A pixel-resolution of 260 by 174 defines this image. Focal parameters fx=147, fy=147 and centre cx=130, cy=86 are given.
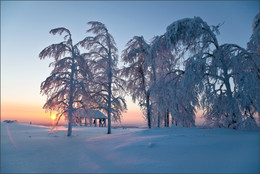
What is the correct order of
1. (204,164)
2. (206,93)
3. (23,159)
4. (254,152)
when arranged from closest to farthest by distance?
(204,164), (254,152), (23,159), (206,93)

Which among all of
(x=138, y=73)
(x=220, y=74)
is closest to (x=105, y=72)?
(x=138, y=73)

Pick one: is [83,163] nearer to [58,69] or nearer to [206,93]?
[206,93]

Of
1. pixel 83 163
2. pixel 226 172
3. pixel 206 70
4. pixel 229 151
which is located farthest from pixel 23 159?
pixel 206 70

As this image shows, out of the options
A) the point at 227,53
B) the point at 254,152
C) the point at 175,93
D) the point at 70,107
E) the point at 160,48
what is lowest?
the point at 254,152

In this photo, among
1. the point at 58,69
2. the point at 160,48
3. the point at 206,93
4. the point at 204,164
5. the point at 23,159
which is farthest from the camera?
the point at 58,69

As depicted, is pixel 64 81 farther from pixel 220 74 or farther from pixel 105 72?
pixel 220 74

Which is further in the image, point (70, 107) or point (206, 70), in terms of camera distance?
point (70, 107)

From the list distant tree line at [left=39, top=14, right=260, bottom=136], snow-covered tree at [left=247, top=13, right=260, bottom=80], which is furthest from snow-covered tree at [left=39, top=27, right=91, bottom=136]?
snow-covered tree at [left=247, top=13, right=260, bottom=80]

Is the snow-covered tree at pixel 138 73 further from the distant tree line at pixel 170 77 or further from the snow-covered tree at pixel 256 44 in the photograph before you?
the snow-covered tree at pixel 256 44

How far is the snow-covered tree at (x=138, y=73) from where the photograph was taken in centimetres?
1391

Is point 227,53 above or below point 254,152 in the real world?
above

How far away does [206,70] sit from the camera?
730 cm

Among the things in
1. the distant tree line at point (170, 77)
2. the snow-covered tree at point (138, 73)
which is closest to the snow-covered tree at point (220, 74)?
the distant tree line at point (170, 77)

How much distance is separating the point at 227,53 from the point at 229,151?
218 inches
